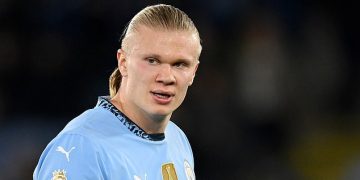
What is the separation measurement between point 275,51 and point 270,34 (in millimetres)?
182

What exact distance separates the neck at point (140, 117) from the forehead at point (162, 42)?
0.24m

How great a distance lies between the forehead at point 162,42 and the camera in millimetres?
3299

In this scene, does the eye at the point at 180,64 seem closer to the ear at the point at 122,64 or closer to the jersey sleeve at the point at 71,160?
the ear at the point at 122,64

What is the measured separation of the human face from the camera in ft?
10.8

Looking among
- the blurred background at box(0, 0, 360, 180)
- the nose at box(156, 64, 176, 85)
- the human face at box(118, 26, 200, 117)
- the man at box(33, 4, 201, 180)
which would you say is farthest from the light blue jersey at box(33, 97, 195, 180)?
the blurred background at box(0, 0, 360, 180)

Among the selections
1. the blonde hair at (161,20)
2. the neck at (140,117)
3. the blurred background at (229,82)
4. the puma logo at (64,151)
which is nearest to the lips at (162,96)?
the neck at (140,117)

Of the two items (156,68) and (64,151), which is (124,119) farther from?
(64,151)

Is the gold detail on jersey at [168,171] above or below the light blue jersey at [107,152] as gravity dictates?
below

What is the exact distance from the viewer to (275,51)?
7891 mm

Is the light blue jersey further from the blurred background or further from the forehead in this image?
the blurred background

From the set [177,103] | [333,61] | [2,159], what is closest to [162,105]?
[177,103]

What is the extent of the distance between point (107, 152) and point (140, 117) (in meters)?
0.32

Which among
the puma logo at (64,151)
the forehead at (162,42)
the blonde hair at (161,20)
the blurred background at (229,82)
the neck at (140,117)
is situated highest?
the blonde hair at (161,20)

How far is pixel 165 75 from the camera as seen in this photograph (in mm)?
3273
